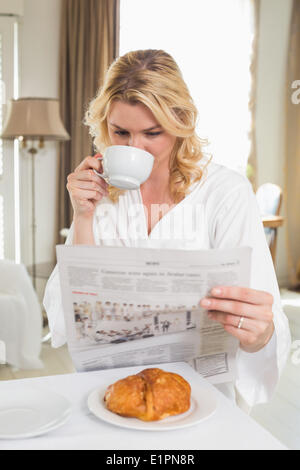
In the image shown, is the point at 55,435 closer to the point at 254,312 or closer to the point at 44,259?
the point at 254,312

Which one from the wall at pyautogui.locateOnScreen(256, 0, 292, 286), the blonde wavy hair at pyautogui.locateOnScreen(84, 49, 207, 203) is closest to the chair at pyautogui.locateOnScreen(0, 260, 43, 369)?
the blonde wavy hair at pyautogui.locateOnScreen(84, 49, 207, 203)

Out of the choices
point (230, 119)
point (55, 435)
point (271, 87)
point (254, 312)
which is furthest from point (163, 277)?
point (271, 87)

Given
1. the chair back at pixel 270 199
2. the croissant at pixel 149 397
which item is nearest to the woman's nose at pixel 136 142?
the croissant at pixel 149 397

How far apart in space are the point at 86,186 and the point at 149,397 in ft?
1.83

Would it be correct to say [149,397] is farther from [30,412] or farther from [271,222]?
[271,222]

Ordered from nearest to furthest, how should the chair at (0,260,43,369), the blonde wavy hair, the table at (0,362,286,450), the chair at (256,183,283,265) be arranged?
1. the table at (0,362,286,450)
2. the blonde wavy hair
3. the chair at (0,260,43,369)
4. the chair at (256,183,283,265)

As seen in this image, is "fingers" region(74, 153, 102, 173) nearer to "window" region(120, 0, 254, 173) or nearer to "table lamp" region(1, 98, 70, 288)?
"table lamp" region(1, 98, 70, 288)

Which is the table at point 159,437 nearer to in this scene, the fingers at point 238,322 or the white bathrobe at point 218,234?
the fingers at point 238,322

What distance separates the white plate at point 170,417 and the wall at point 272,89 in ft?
12.1

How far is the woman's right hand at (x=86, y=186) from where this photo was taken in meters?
1.09

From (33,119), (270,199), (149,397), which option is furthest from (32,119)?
(149,397)

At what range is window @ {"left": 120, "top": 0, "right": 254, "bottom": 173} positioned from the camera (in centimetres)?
353

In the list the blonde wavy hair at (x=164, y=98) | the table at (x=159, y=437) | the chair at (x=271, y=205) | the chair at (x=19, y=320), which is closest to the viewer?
the table at (x=159, y=437)

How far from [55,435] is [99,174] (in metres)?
0.60
